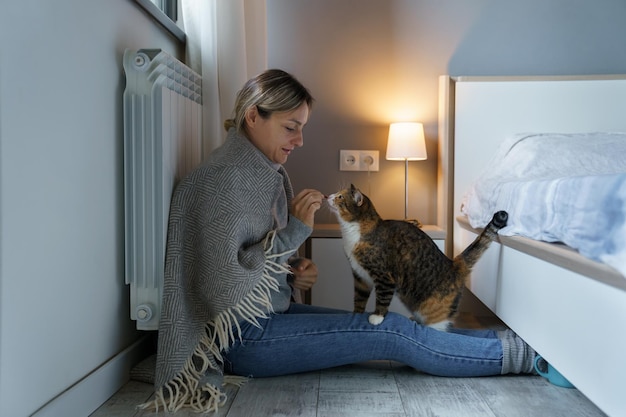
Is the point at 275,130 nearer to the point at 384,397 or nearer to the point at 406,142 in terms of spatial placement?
the point at 384,397

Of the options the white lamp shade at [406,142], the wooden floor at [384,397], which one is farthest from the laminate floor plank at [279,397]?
the white lamp shade at [406,142]

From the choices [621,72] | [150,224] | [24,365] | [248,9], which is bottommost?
[24,365]

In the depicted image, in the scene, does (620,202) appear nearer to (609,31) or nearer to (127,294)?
(127,294)

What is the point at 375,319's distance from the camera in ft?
5.16

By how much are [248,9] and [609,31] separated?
1.59 m

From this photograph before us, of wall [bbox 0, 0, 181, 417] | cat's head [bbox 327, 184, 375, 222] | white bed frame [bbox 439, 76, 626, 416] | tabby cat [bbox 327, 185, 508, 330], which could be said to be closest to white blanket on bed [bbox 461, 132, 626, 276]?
white bed frame [bbox 439, 76, 626, 416]

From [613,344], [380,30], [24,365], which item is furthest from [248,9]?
[613,344]

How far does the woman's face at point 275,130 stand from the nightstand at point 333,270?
76 cm

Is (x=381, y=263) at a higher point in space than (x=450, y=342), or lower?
higher

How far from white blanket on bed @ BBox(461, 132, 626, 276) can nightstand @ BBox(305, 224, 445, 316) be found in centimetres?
36

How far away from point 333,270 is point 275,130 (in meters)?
0.90

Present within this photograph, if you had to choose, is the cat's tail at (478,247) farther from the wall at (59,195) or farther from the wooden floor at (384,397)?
the wall at (59,195)

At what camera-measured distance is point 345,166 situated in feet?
8.43

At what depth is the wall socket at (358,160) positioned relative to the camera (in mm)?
2561
